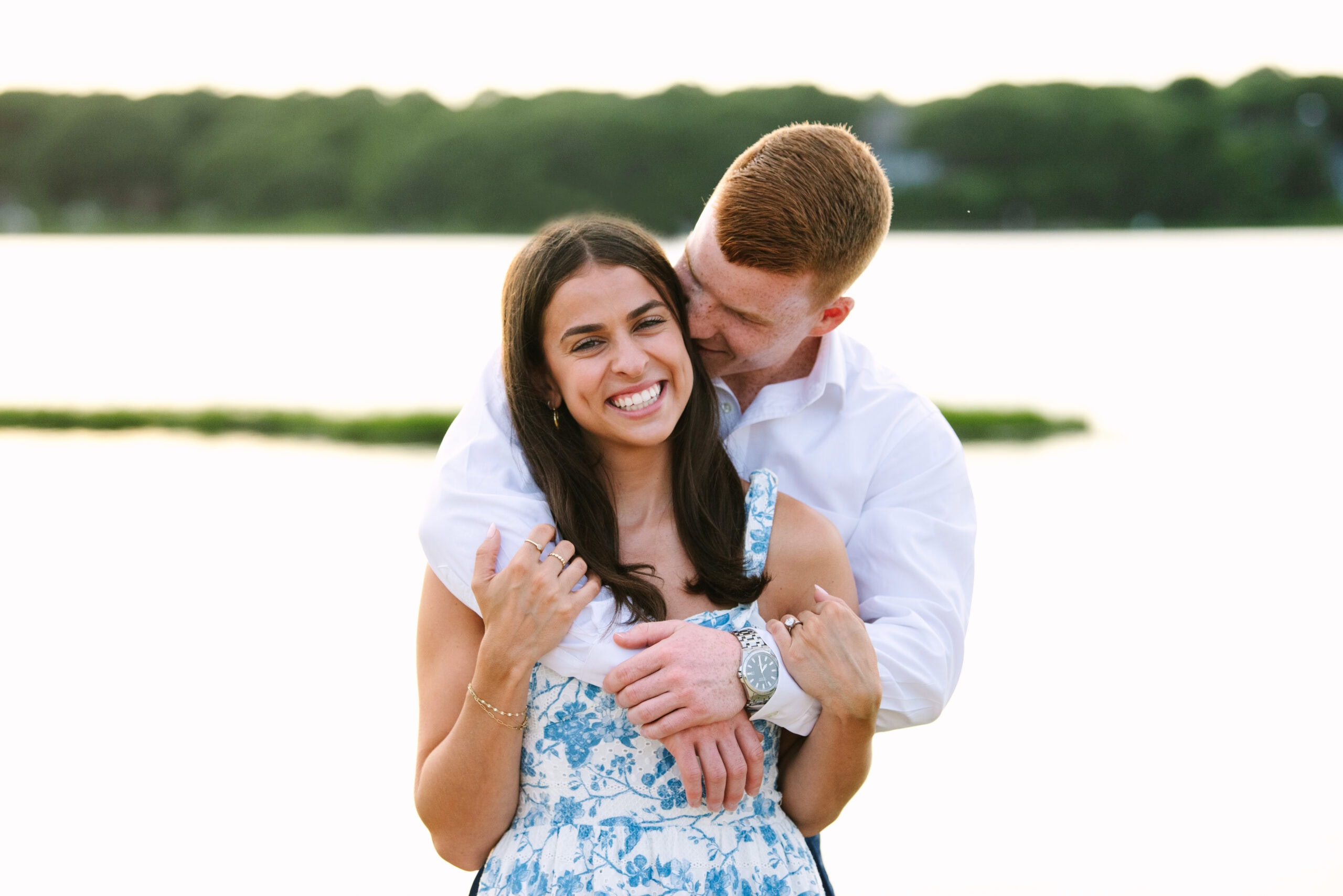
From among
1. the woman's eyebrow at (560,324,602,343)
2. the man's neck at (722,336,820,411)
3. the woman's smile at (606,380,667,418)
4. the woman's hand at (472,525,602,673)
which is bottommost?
the woman's hand at (472,525,602,673)

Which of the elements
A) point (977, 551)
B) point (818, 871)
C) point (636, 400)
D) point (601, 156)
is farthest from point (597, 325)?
point (601, 156)

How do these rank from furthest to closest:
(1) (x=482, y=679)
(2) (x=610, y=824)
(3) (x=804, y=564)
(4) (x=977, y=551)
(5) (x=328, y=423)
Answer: (5) (x=328, y=423), (4) (x=977, y=551), (3) (x=804, y=564), (2) (x=610, y=824), (1) (x=482, y=679)

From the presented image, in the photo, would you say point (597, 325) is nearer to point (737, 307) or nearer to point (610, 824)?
point (737, 307)

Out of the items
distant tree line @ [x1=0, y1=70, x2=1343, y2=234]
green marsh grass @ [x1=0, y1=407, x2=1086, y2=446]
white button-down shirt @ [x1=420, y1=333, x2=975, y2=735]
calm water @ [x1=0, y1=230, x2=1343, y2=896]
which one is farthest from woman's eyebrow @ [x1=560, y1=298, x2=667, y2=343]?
distant tree line @ [x1=0, y1=70, x2=1343, y2=234]

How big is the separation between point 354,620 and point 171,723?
1495mm

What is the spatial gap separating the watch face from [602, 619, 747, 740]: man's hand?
2cm

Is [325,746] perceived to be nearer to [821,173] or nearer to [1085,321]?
[821,173]

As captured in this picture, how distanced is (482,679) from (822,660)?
0.50m

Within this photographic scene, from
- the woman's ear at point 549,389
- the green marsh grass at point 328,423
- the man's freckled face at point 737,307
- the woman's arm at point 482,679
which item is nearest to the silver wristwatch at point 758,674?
the woman's arm at point 482,679

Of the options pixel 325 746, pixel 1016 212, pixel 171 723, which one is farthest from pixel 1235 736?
pixel 1016 212

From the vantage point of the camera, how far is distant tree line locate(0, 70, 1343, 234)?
41.0 meters

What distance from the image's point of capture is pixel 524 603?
1781 millimetres

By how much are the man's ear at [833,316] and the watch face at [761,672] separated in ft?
2.36

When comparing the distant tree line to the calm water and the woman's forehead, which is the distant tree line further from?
the woman's forehead
